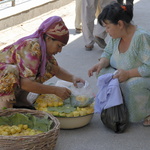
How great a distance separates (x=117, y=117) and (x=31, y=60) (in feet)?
3.02

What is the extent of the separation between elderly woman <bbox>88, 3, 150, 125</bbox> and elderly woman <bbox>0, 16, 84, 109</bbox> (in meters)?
0.44

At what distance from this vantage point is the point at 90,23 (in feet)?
20.9

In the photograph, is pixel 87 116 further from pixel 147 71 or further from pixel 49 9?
pixel 49 9

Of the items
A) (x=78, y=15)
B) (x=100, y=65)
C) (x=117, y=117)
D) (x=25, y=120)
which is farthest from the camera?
(x=78, y=15)

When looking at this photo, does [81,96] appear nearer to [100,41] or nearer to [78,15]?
[100,41]

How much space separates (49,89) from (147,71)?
891mm

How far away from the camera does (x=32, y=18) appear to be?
8203 millimetres

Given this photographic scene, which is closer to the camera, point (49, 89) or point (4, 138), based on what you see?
point (4, 138)

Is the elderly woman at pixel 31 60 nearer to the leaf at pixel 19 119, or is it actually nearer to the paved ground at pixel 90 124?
the leaf at pixel 19 119

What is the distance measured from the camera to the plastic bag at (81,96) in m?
3.98

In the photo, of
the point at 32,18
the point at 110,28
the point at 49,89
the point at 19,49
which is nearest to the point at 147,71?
the point at 110,28

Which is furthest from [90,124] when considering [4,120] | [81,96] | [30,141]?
[30,141]

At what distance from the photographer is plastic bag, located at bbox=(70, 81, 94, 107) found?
398 centimetres

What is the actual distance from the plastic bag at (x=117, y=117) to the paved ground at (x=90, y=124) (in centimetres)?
8
